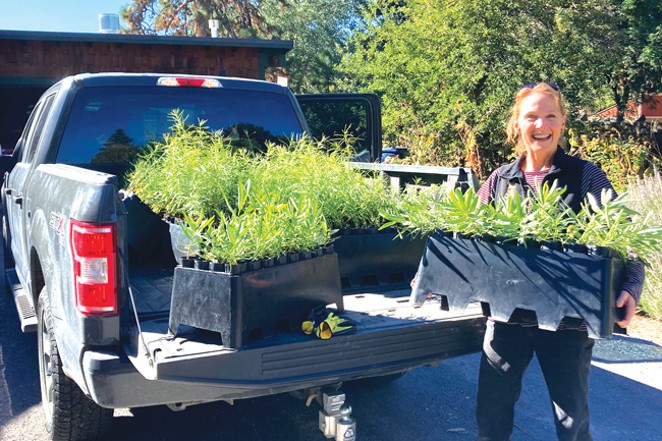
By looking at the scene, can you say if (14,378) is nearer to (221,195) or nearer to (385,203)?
(221,195)

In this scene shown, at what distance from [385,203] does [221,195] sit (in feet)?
2.94

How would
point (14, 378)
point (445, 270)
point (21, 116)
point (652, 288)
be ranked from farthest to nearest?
point (21, 116)
point (652, 288)
point (14, 378)
point (445, 270)

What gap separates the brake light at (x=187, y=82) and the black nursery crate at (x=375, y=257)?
195cm

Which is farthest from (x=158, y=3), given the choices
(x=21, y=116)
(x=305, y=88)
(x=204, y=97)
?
(x=204, y=97)

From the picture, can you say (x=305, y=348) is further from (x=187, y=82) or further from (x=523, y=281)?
(x=187, y=82)

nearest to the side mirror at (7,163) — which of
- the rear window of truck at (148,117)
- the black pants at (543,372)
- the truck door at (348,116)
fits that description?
the rear window of truck at (148,117)

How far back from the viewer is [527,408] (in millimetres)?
4406

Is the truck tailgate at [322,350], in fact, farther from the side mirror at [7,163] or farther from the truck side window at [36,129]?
the side mirror at [7,163]

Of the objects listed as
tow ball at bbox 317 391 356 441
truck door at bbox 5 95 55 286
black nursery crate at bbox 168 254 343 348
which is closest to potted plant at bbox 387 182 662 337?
black nursery crate at bbox 168 254 343 348

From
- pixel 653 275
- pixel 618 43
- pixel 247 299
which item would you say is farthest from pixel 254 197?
pixel 618 43

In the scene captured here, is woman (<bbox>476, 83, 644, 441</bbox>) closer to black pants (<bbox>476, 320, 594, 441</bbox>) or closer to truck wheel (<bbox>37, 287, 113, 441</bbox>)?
black pants (<bbox>476, 320, 594, 441</bbox>)

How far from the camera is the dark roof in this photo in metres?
12.6

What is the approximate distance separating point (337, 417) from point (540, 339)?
0.98m

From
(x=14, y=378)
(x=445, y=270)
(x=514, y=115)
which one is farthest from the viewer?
(x=14, y=378)
